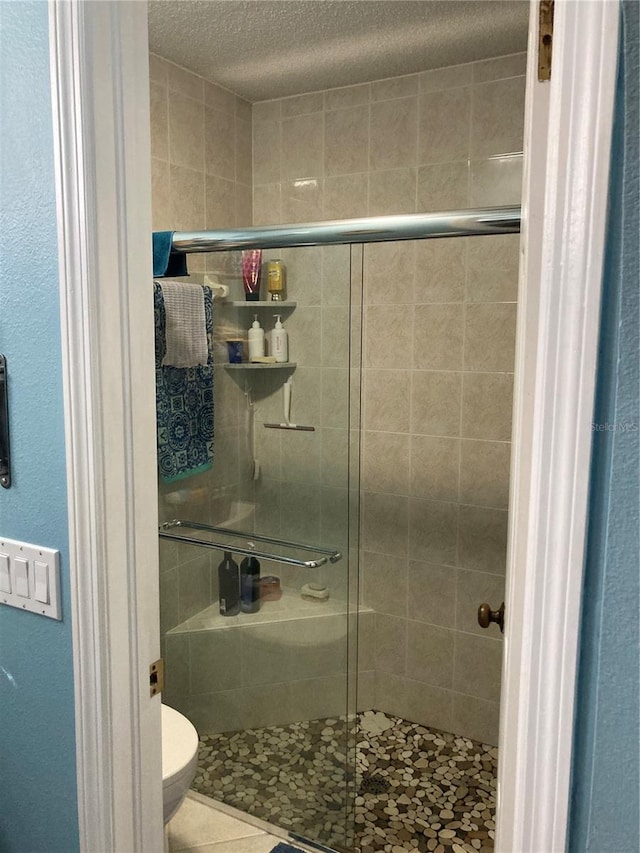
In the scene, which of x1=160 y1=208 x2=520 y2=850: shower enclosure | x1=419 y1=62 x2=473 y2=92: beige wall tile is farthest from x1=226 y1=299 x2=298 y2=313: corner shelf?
x1=419 y1=62 x2=473 y2=92: beige wall tile

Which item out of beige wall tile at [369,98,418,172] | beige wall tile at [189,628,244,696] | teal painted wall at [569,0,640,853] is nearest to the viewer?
teal painted wall at [569,0,640,853]

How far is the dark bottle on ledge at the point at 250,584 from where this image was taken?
7.07 ft

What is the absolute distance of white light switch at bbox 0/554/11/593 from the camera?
3.60ft

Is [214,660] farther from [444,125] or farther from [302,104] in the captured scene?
[302,104]

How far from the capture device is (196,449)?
2133 millimetres

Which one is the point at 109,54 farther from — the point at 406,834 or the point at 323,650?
the point at 406,834

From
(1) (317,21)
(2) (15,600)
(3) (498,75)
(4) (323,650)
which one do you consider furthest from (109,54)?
(3) (498,75)

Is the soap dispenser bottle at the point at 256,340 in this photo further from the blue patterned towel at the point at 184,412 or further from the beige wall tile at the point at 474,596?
the beige wall tile at the point at 474,596

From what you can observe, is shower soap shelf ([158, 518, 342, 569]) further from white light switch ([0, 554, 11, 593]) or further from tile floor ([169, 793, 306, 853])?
white light switch ([0, 554, 11, 593])

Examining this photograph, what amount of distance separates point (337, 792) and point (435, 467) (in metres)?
1.21

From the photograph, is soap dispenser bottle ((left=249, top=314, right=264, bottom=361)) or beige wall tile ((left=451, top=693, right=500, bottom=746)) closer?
soap dispenser bottle ((left=249, top=314, right=264, bottom=361))

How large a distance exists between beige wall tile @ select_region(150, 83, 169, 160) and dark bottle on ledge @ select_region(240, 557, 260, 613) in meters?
1.49

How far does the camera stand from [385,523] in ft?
9.19

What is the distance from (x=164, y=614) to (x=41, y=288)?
1493mm
